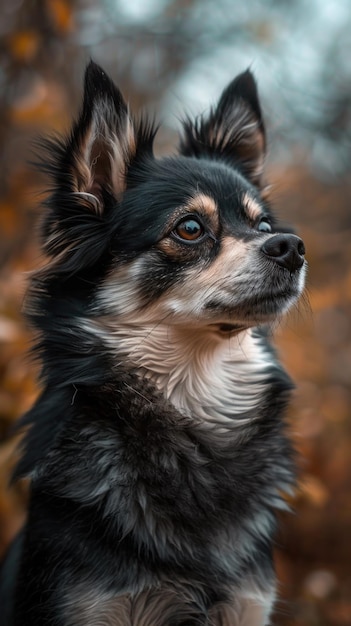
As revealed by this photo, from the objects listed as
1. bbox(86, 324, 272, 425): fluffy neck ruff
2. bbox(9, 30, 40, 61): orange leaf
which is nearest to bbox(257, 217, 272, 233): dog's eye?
bbox(86, 324, 272, 425): fluffy neck ruff

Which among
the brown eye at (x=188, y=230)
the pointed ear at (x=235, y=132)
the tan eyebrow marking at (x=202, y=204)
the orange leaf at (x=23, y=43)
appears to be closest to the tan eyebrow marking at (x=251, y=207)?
the tan eyebrow marking at (x=202, y=204)

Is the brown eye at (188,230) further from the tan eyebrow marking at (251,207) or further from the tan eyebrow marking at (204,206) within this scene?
the tan eyebrow marking at (251,207)

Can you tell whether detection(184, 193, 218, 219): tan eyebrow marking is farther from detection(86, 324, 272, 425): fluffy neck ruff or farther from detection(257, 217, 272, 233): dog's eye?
detection(86, 324, 272, 425): fluffy neck ruff

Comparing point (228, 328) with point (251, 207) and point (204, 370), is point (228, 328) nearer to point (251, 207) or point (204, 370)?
point (204, 370)

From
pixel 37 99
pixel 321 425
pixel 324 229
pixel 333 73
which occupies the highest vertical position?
pixel 333 73

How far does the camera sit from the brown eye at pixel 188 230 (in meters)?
3.03

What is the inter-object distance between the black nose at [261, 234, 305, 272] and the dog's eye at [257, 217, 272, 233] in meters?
0.41

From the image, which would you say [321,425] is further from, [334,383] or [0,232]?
[0,232]

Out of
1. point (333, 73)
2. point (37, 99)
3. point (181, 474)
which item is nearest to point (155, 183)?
point (181, 474)

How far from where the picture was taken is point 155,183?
319 centimetres

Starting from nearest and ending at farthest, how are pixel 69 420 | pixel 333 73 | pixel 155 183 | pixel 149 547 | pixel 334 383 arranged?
1. pixel 149 547
2. pixel 69 420
3. pixel 155 183
4. pixel 333 73
5. pixel 334 383

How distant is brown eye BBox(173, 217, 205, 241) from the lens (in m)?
3.03

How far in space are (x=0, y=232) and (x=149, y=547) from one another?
12.0 ft

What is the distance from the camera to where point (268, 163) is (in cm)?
499
